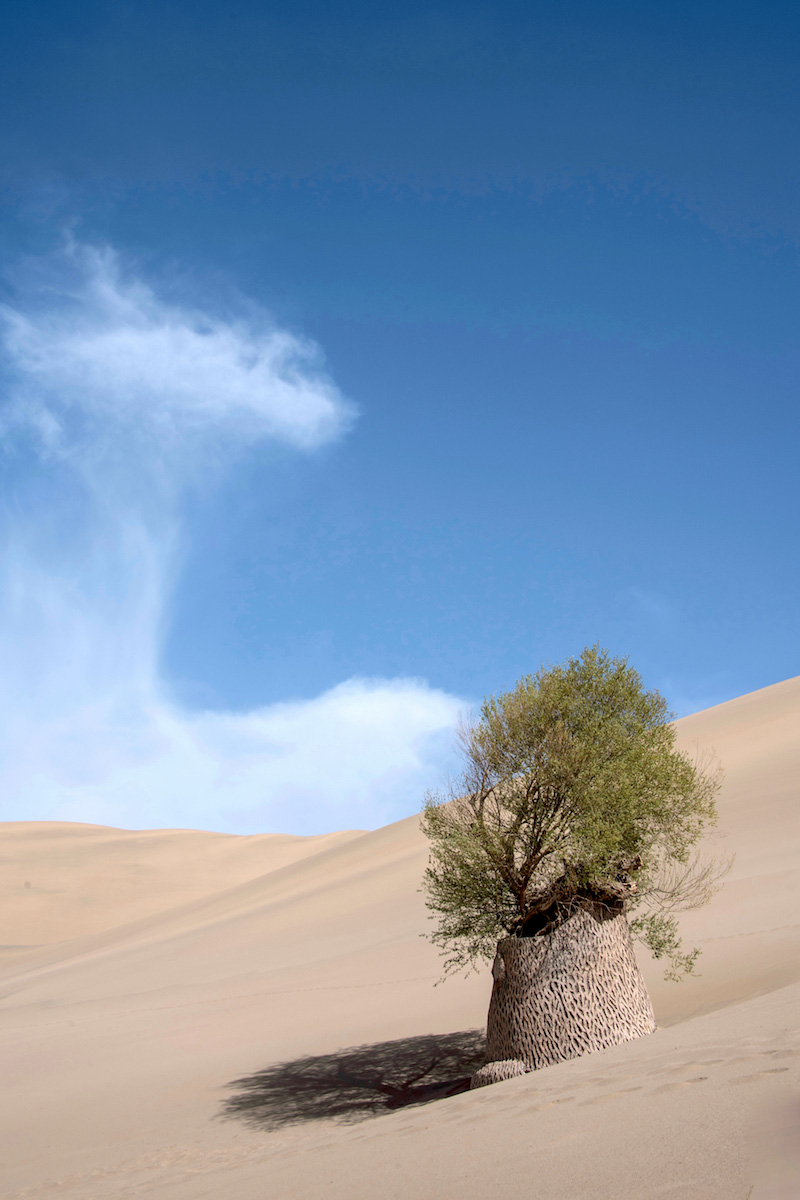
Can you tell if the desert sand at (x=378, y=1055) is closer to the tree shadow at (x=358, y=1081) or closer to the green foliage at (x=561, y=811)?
the tree shadow at (x=358, y=1081)

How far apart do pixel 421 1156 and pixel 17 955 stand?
137 feet

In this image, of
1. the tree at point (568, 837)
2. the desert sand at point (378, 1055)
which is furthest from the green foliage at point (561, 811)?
the desert sand at point (378, 1055)

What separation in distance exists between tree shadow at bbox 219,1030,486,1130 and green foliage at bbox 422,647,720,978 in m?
2.23

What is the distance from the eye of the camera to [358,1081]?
38.4 feet

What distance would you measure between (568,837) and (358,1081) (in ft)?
17.3

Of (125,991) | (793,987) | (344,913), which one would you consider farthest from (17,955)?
(793,987)

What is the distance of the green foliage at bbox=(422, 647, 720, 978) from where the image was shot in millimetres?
9891

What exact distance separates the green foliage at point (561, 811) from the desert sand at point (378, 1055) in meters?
1.94

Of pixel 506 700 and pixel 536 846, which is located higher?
pixel 506 700

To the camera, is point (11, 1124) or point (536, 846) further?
point (11, 1124)

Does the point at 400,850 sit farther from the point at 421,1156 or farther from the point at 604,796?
the point at 421,1156

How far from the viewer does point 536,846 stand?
1005cm

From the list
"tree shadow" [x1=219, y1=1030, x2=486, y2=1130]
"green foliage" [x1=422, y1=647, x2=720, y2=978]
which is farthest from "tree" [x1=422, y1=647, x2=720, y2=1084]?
"tree shadow" [x1=219, y1=1030, x2=486, y2=1130]

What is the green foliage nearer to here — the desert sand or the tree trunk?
the tree trunk
